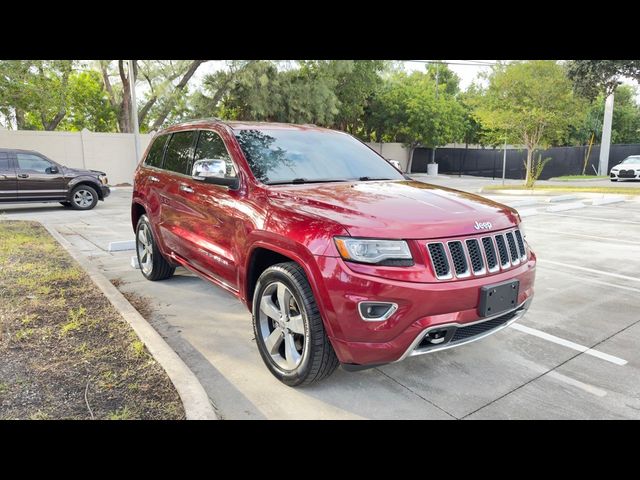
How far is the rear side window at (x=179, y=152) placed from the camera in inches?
192

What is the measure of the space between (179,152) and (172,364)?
254 centimetres

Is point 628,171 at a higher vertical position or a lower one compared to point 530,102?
lower

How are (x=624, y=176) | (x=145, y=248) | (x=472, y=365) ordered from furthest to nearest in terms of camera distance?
1. (x=624, y=176)
2. (x=145, y=248)
3. (x=472, y=365)

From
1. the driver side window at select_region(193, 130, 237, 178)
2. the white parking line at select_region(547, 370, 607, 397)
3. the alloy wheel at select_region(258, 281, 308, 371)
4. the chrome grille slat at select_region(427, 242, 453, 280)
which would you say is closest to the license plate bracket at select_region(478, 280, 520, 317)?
the chrome grille slat at select_region(427, 242, 453, 280)

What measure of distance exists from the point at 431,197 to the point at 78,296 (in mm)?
3761

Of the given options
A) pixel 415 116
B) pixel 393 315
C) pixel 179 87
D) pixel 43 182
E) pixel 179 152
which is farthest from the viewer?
pixel 415 116

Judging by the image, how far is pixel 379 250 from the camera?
9.24ft

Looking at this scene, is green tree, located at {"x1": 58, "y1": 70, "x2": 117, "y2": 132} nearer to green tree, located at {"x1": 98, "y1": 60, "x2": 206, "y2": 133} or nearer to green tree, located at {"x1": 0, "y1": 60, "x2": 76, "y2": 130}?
green tree, located at {"x1": 98, "y1": 60, "x2": 206, "y2": 133}

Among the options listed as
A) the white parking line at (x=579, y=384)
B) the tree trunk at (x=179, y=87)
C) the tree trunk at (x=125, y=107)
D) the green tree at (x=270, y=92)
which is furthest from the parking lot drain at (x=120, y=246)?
the tree trunk at (x=125, y=107)

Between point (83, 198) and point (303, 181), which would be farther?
point (83, 198)

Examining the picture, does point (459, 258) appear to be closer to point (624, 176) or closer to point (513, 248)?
point (513, 248)

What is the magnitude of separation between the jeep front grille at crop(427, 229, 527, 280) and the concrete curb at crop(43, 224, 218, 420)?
5.34 ft

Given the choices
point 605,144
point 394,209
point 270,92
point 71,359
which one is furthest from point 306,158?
point 605,144
